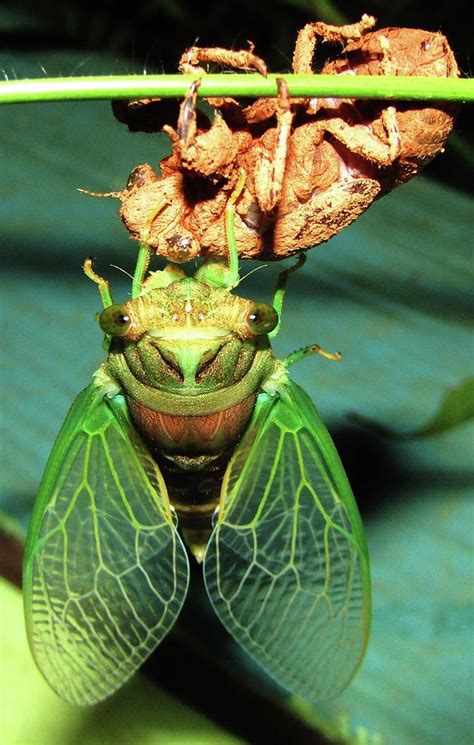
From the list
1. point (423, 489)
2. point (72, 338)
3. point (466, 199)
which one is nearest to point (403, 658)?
point (423, 489)

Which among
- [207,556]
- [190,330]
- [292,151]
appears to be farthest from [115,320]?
[207,556]

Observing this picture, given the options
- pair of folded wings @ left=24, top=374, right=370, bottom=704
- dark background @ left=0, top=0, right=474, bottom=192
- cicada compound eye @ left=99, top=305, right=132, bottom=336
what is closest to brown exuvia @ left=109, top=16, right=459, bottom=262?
cicada compound eye @ left=99, top=305, right=132, bottom=336

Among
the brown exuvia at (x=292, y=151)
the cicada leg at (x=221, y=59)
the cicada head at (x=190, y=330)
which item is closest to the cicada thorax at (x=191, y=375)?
the cicada head at (x=190, y=330)

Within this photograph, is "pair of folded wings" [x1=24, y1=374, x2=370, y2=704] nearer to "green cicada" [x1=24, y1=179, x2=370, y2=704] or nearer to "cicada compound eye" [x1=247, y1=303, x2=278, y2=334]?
"green cicada" [x1=24, y1=179, x2=370, y2=704]

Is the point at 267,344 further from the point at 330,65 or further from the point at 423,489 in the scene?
the point at 423,489

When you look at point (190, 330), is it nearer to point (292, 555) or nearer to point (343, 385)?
point (292, 555)
